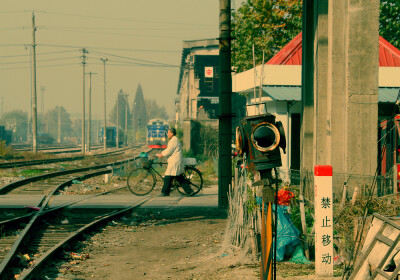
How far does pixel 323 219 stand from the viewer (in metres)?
6.55

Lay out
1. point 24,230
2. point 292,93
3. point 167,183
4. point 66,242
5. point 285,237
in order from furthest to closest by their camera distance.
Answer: point 292,93 → point 167,183 → point 24,230 → point 66,242 → point 285,237

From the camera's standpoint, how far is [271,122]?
17.4 ft

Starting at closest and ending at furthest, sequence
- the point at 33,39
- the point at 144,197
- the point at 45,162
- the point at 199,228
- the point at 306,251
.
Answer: the point at 306,251
the point at 199,228
the point at 144,197
the point at 45,162
the point at 33,39

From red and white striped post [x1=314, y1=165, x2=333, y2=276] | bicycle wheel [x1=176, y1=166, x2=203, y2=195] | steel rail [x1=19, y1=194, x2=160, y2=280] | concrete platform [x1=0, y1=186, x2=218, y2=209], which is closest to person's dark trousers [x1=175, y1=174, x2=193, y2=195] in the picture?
bicycle wheel [x1=176, y1=166, x2=203, y2=195]

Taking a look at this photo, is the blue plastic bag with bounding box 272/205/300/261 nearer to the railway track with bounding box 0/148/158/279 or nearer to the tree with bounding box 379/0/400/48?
the railway track with bounding box 0/148/158/279

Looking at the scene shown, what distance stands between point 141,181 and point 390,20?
19.0 meters

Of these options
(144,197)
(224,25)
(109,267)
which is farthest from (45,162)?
(109,267)

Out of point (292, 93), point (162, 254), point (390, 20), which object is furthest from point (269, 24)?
point (162, 254)

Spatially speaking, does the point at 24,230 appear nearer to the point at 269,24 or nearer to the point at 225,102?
the point at 225,102

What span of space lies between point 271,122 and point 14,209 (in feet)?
32.3

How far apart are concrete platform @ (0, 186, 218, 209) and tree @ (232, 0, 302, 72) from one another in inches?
634

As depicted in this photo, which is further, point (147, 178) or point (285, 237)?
point (147, 178)

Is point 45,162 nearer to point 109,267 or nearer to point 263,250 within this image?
point 109,267

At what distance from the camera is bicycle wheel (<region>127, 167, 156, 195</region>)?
630 inches
